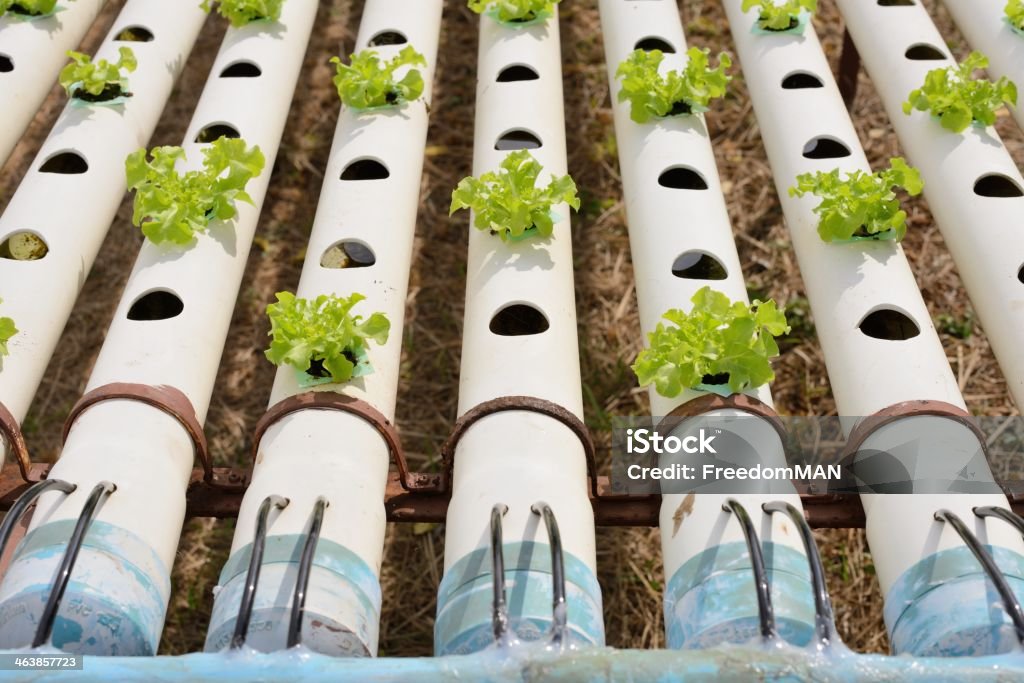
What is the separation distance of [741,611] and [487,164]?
144 centimetres

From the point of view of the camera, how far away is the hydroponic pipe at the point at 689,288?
1938mm

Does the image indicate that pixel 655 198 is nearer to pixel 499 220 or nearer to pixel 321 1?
pixel 499 220

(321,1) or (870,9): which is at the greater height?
(321,1)

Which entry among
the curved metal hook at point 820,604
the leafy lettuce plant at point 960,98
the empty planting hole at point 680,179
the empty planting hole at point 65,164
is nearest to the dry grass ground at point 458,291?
the empty planting hole at point 680,179

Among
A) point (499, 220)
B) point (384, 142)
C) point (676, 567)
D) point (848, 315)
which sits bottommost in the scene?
point (676, 567)

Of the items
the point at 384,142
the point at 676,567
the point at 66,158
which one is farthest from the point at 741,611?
the point at 66,158

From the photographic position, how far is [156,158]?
2721 millimetres

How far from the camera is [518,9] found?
3275mm

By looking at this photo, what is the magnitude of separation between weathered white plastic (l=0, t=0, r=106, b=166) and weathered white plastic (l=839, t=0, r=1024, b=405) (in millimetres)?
2487

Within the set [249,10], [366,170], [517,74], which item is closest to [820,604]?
[366,170]

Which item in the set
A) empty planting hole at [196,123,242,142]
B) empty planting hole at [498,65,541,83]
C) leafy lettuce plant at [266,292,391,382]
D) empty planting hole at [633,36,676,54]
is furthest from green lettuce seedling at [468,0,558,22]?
leafy lettuce plant at [266,292,391,382]

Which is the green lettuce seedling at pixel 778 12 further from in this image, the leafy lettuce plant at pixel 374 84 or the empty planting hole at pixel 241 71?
the empty planting hole at pixel 241 71

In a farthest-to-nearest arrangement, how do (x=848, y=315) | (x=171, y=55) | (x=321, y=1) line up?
1. (x=321, y=1)
2. (x=171, y=55)
3. (x=848, y=315)

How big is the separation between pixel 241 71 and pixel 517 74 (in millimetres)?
843
